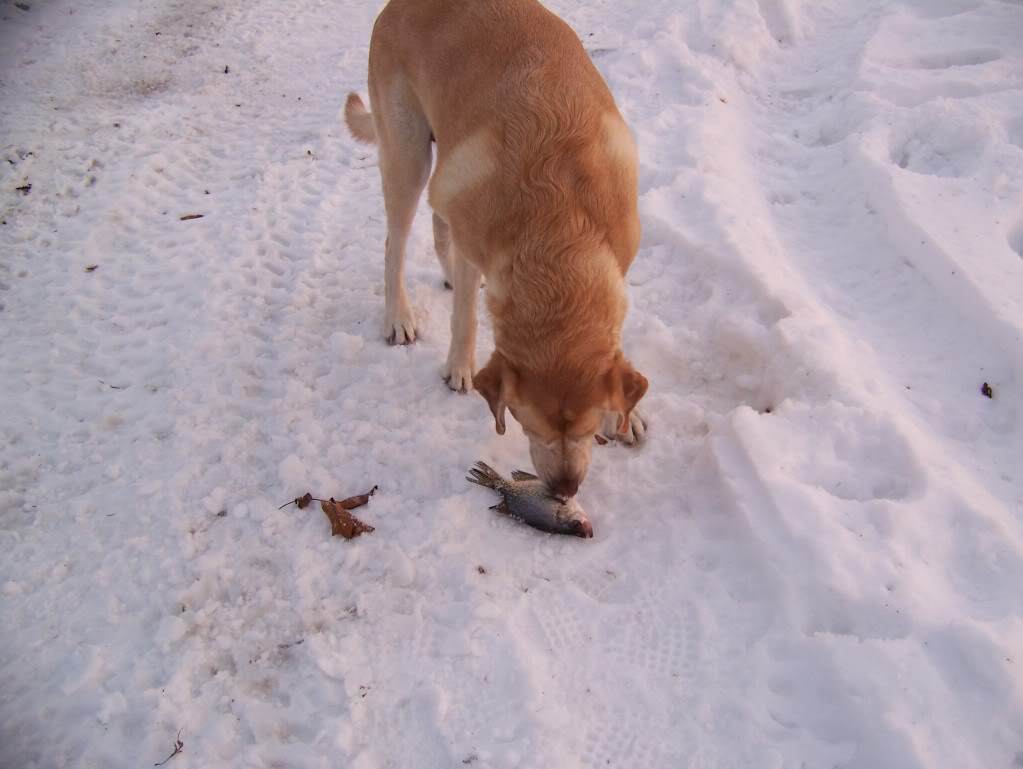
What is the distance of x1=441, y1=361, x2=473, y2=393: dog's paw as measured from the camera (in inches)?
134

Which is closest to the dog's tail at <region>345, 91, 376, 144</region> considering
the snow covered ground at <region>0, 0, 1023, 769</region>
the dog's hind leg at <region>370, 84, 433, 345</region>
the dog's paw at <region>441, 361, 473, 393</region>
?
the dog's hind leg at <region>370, 84, 433, 345</region>

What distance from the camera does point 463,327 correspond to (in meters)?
3.31

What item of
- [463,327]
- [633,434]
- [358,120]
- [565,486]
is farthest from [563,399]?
[358,120]

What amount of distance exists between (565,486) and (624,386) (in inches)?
19.7

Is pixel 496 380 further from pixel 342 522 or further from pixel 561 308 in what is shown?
pixel 342 522

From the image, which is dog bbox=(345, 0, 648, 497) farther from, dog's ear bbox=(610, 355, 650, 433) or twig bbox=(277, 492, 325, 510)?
twig bbox=(277, 492, 325, 510)

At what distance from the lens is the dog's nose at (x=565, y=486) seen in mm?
2555

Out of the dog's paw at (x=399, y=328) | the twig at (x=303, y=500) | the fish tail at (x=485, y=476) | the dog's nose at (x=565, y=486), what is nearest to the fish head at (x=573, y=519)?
the dog's nose at (x=565, y=486)

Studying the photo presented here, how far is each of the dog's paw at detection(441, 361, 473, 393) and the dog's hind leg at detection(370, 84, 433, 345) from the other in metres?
0.43

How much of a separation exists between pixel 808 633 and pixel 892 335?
1825mm

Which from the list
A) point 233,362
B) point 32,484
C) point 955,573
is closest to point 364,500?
point 233,362

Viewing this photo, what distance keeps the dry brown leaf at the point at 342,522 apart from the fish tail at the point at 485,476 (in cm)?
52

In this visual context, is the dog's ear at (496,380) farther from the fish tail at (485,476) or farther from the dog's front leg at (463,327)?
the dog's front leg at (463,327)

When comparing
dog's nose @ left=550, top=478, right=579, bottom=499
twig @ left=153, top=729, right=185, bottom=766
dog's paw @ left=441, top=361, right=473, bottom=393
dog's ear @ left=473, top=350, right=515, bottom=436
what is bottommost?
twig @ left=153, top=729, right=185, bottom=766
